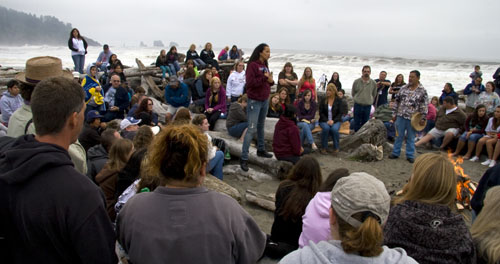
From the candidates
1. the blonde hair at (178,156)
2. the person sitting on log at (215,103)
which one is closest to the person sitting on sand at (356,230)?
the blonde hair at (178,156)

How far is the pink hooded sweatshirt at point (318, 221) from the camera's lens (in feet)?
7.71

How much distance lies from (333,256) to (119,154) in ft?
8.61

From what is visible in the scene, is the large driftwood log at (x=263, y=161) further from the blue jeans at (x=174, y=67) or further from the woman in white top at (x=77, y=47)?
Answer: the blue jeans at (x=174, y=67)

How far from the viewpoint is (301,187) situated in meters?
3.16

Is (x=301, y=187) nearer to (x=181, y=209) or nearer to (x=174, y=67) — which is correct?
(x=181, y=209)

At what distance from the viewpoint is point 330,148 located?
293 inches

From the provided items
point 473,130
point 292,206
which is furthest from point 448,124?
point 292,206

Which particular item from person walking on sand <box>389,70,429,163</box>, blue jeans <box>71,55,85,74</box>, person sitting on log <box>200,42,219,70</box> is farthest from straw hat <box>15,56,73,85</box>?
person sitting on log <box>200,42,219,70</box>

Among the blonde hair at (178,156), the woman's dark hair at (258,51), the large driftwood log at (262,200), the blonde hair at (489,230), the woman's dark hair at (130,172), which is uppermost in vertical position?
the woman's dark hair at (258,51)

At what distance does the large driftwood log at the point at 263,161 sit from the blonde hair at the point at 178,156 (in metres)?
4.12

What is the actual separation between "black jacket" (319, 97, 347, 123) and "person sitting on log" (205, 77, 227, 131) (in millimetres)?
2277

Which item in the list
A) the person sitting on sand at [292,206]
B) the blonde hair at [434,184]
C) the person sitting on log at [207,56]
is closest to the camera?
the blonde hair at [434,184]

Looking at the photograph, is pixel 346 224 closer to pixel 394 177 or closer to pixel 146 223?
pixel 146 223

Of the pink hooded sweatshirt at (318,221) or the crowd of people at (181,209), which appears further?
the pink hooded sweatshirt at (318,221)
